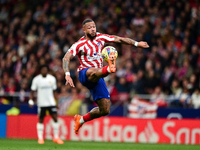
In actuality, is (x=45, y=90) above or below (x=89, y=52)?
below

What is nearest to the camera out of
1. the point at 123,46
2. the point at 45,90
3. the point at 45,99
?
the point at 45,99

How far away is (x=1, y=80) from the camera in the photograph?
18141 mm

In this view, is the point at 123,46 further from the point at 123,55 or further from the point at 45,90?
the point at 45,90

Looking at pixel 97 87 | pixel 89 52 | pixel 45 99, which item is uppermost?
pixel 89 52

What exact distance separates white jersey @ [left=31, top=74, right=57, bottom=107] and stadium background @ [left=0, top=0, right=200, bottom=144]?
7.97 feet

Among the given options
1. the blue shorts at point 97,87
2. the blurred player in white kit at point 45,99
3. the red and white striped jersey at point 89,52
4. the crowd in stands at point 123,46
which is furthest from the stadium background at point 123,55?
the red and white striped jersey at point 89,52

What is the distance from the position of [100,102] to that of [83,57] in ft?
3.17

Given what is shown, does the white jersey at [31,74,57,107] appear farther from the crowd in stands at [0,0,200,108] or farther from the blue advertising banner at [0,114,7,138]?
the blue advertising banner at [0,114,7,138]

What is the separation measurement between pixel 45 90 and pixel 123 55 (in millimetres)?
5518

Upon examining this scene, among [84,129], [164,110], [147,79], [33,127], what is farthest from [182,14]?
[33,127]

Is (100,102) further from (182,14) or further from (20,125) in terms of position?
(182,14)

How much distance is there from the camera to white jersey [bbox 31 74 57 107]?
1163 cm

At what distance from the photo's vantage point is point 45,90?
38.7 feet

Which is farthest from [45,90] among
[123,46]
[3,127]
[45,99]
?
[123,46]
